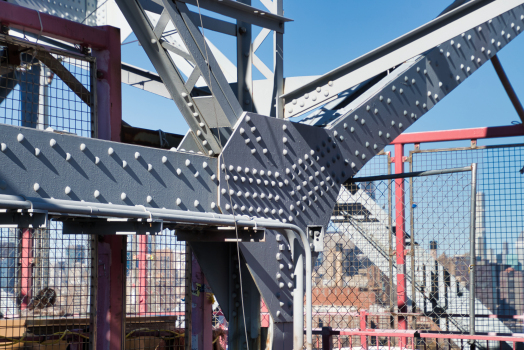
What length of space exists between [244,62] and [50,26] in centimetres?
214

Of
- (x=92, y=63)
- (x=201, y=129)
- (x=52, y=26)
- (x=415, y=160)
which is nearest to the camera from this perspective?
(x=201, y=129)

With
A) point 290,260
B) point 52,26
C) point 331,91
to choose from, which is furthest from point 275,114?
point 52,26

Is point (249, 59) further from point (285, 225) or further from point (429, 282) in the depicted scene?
point (429, 282)

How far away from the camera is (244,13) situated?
16.0 feet

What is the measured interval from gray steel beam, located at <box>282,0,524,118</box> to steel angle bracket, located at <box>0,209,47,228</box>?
2.85m

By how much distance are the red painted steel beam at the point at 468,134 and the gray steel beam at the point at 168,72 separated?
21.3 feet

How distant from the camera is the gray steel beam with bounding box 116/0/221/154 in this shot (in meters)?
4.41

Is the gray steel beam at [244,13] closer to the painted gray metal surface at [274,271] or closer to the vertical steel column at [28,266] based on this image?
the painted gray metal surface at [274,271]

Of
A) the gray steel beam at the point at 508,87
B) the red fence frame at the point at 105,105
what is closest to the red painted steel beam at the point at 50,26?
the red fence frame at the point at 105,105

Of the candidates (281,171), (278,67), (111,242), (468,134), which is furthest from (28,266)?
(468,134)

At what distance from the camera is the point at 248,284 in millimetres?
5180

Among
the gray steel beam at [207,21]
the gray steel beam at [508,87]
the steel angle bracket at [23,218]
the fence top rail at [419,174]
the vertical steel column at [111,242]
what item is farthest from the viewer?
the gray steel beam at [508,87]

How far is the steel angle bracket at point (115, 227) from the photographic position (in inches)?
149

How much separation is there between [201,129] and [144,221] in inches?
51.0
